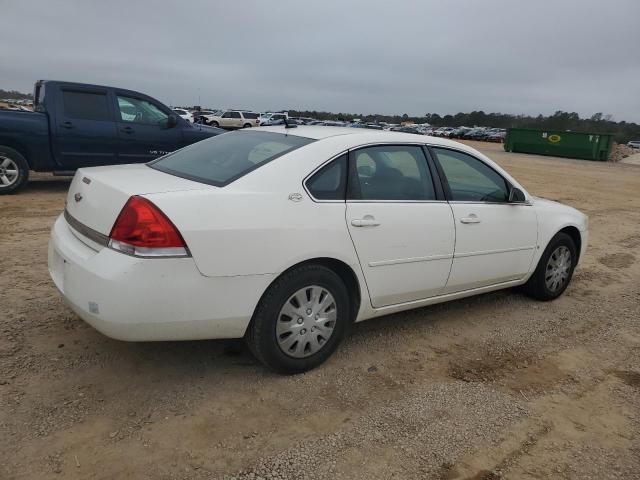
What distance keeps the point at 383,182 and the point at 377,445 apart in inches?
68.1

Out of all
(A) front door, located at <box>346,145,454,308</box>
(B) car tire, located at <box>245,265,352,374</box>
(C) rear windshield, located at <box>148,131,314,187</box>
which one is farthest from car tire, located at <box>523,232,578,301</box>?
(C) rear windshield, located at <box>148,131,314,187</box>

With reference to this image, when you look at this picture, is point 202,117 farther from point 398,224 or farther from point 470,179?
point 398,224

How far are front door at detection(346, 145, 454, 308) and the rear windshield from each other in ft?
1.66

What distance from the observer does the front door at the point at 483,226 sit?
3.95m

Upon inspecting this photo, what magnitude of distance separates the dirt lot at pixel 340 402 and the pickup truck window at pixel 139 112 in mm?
5084

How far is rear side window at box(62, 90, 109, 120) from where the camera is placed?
8414 mm

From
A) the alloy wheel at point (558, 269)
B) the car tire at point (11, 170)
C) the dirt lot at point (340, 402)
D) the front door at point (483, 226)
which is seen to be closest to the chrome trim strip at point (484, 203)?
the front door at point (483, 226)

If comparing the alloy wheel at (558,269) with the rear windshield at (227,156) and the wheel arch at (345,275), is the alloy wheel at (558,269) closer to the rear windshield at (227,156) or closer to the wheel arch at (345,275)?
the wheel arch at (345,275)

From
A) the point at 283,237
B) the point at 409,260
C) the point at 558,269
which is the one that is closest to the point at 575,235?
the point at 558,269

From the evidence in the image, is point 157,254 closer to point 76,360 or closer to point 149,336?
point 149,336

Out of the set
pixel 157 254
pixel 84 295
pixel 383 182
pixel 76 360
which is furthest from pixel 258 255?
pixel 76 360

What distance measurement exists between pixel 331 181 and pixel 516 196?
6.20ft

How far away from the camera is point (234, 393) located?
3035 mm

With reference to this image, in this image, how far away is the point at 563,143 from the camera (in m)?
30.8
